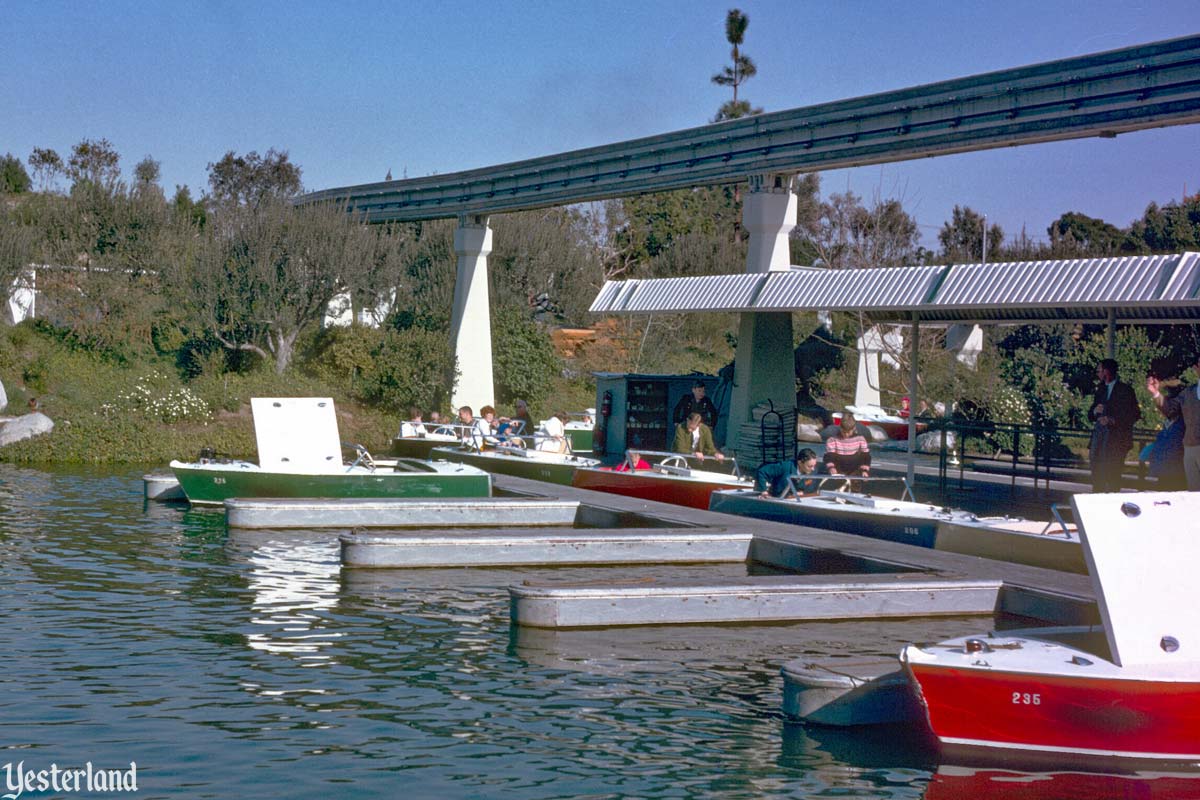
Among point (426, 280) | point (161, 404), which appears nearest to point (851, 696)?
point (161, 404)

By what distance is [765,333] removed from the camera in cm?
2731

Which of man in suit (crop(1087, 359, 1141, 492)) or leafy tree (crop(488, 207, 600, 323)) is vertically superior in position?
leafy tree (crop(488, 207, 600, 323))

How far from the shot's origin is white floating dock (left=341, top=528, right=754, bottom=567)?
17719mm

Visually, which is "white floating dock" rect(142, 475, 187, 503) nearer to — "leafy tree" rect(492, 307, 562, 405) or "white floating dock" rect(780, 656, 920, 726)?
"white floating dock" rect(780, 656, 920, 726)

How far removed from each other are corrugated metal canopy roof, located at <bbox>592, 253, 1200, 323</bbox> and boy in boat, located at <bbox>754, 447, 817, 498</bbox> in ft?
9.57

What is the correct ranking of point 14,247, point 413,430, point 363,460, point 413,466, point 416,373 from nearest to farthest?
point 363,460 → point 413,466 → point 413,430 → point 416,373 → point 14,247

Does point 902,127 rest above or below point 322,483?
above

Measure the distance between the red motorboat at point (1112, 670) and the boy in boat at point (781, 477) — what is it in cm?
1008

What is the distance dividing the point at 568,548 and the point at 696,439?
273 inches

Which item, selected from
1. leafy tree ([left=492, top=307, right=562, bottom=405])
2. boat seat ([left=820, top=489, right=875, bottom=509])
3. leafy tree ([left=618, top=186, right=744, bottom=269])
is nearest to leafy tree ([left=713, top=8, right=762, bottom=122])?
leafy tree ([left=618, top=186, right=744, bottom=269])

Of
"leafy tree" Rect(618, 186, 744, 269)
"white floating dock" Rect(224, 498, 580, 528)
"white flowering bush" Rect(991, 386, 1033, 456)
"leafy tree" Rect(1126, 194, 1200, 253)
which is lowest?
"white floating dock" Rect(224, 498, 580, 528)

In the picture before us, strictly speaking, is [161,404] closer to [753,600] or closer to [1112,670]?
[753,600]

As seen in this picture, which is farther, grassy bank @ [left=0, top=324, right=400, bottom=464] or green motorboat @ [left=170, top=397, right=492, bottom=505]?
grassy bank @ [left=0, top=324, right=400, bottom=464]

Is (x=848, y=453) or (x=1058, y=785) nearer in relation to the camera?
(x=1058, y=785)
